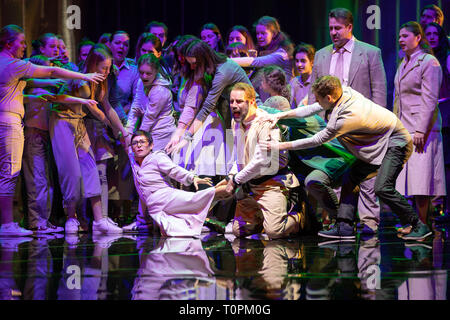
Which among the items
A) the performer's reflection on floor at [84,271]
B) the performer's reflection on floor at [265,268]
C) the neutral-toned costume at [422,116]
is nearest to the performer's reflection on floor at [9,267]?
the performer's reflection on floor at [84,271]

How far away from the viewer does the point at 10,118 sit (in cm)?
503

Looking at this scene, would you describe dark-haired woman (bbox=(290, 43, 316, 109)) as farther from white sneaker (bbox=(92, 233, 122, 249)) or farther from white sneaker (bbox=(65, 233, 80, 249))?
white sneaker (bbox=(65, 233, 80, 249))

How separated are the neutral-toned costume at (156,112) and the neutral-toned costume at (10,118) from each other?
A: 1.07 meters

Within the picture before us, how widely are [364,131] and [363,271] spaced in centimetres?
149

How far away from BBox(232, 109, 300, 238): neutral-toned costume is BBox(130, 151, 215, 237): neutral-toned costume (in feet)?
1.02

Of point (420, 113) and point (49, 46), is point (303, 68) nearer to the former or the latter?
point (420, 113)

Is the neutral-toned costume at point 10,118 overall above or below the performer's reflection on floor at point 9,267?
above

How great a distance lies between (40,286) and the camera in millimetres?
2904

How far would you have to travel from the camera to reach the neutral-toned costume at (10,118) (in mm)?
4969

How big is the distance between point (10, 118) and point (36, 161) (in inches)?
21.9

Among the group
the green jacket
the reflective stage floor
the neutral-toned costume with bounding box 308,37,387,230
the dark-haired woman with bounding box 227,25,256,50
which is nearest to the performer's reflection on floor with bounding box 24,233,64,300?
the reflective stage floor

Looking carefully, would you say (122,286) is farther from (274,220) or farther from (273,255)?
(274,220)

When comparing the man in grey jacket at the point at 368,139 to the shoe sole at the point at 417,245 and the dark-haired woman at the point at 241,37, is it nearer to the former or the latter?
the shoe sole at the point at 417,245

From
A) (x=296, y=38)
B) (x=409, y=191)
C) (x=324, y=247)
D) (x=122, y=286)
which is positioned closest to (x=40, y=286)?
(x=122, y=286)
